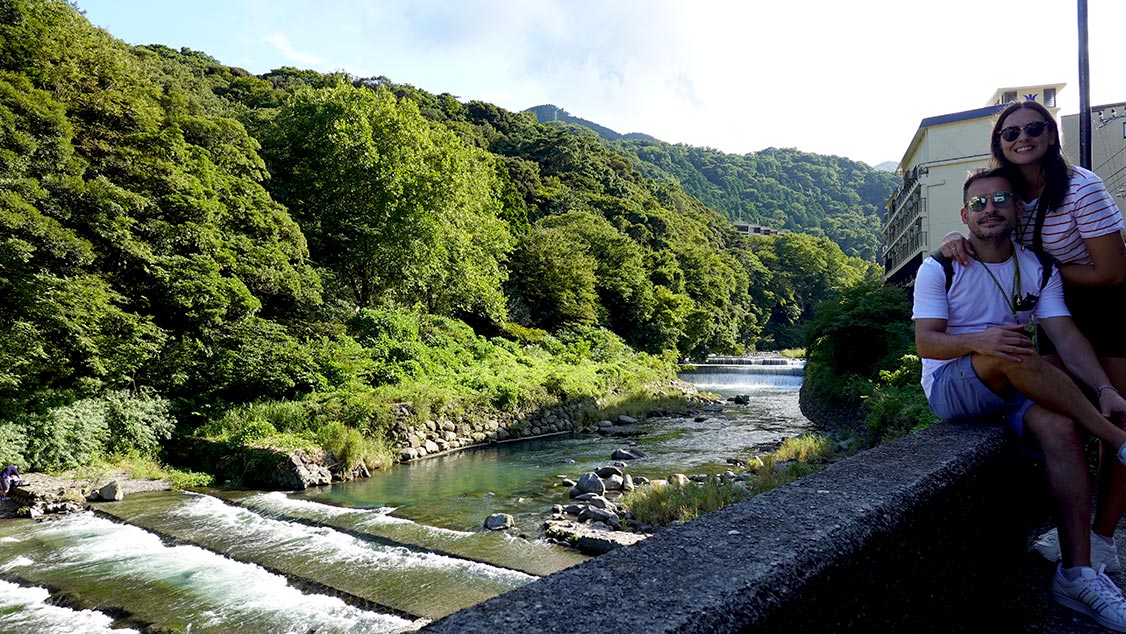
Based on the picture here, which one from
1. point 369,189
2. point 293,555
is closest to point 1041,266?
point 293,555

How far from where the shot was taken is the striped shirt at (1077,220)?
296 centimetres

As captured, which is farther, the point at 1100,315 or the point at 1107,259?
the point at 1100,315

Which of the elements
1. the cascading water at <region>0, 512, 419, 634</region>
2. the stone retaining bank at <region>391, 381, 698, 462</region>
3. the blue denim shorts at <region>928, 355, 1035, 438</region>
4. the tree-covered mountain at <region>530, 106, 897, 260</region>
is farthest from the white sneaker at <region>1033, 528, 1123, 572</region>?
the tree-covered mountain at <region>530, 106, 897, 260</region>

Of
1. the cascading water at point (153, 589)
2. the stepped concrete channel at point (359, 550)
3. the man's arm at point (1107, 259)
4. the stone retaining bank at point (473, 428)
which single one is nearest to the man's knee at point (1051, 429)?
the man's arm at point (1107, 259)

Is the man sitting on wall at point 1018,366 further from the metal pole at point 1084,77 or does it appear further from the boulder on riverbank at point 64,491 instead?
the boulder on riverbank at point 64,491

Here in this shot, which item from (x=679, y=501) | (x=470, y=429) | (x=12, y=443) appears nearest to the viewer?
(x=679, y=501)

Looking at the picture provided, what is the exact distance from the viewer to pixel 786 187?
15538 cm

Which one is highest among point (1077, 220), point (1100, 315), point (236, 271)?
point (236, 271)

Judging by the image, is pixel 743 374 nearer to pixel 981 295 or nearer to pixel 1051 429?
pixel 981 295

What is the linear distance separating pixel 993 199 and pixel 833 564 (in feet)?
7.66

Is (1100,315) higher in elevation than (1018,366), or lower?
higher

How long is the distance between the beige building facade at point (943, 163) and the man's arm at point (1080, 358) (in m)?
39.1

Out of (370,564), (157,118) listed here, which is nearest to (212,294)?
(157,118)

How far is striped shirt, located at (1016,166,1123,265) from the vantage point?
296 cm
